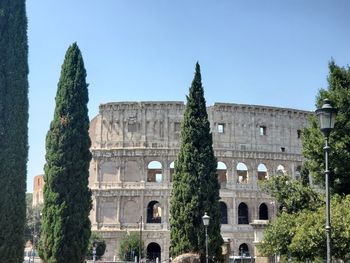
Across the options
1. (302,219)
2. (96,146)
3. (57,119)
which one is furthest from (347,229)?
(96,146)

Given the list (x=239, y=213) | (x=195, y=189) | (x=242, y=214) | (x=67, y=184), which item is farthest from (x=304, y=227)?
(x=242, y=214)

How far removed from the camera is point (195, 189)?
26641 millimetres

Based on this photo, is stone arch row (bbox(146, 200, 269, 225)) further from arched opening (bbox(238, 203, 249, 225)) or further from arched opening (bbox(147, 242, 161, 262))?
arched opening (bbox(147, 242, 161, 262))

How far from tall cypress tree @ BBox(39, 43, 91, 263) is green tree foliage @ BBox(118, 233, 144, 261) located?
2030 cm

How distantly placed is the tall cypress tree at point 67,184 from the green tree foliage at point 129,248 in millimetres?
20301

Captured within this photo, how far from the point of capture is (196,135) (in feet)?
88.3

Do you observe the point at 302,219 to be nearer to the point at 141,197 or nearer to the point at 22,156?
the point at 22,156

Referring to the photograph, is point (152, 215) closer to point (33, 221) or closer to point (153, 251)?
point (153, 251)

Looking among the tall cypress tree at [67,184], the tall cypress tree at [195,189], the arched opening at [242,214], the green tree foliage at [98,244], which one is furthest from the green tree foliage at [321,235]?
the arched opening at [242,214]

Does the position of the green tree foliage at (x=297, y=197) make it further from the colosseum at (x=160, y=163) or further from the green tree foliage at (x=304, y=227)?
the colosseum at (x=160, y=163)

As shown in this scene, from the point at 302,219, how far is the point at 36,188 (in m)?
59.6

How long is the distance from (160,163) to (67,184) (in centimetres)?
2486

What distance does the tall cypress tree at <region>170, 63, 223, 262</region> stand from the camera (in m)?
25.9

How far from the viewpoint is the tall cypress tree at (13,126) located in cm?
1606
